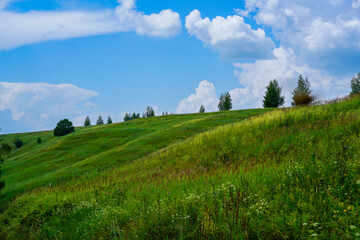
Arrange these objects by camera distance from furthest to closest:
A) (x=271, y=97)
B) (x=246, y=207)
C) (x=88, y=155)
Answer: (x=271, y=97)
(x=88, y=155)
(x=246, y=207)

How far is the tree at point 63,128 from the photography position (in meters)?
88.4

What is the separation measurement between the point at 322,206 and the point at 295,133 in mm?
8300

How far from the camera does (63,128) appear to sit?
88625mm

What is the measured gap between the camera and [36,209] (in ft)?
26.3

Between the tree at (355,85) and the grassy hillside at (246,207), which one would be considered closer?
the grassy hillside at (246,207)

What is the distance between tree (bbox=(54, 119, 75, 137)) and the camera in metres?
88.4

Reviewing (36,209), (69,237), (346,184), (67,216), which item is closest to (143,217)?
(69,237)

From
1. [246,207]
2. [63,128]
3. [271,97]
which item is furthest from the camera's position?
[63,128]

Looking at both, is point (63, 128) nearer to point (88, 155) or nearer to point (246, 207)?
point (88, 155)

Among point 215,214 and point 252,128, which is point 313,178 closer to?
point 215,214

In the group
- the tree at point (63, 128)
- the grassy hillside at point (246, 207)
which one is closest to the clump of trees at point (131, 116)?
the tree at point (63, 128)

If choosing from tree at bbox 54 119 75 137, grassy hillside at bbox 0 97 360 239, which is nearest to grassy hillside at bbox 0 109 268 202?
grassy hillside at bbox 0 97 360 239

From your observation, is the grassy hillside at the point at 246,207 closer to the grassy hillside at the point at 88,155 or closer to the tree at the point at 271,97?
the grassy hillside at the point at 88,155

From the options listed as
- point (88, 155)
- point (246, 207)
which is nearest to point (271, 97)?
point (88, 155)
